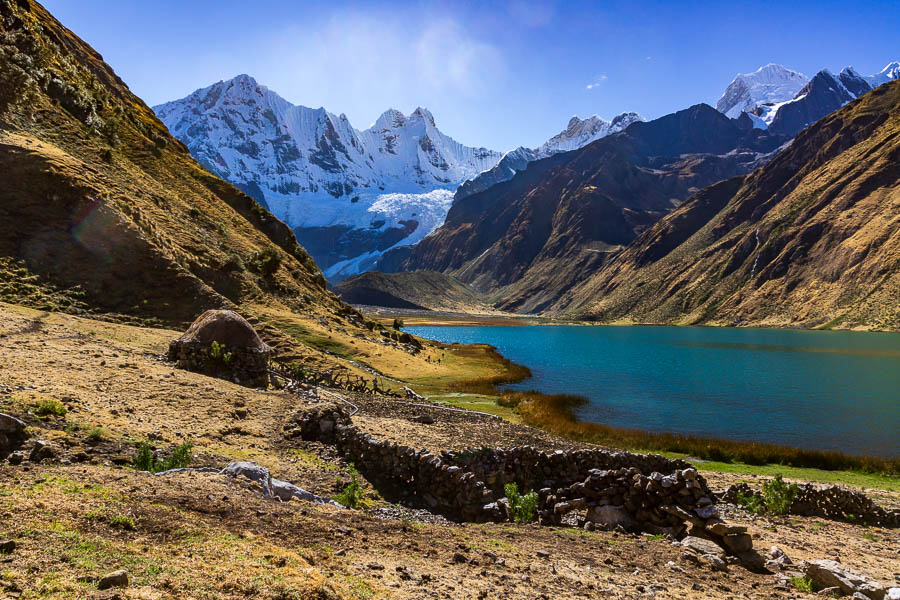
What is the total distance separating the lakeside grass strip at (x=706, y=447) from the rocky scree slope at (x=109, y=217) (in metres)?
24.9

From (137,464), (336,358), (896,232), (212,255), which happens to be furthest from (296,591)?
(896,232)

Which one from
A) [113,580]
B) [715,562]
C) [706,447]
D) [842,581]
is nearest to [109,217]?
[113,580]

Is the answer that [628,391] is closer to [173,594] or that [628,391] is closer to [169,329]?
[169,329]

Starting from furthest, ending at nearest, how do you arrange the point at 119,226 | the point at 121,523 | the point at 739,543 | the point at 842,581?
the point at 119,226
the point at 739,543
the point at 842,581
the point at 121,523

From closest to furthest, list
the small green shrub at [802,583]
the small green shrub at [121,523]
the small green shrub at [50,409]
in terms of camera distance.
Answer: the small green shrub at [121,523], the small green shrub at [802,583], the small green shrub at [50,409]

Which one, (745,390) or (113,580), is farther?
(745,390)

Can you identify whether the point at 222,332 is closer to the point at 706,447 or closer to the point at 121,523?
the point at 121,523

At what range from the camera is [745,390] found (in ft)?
179

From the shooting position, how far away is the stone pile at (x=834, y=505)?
59.6 feet

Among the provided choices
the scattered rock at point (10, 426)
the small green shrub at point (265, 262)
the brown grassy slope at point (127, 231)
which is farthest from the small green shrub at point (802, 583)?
the small green shrub at point (265, 262)

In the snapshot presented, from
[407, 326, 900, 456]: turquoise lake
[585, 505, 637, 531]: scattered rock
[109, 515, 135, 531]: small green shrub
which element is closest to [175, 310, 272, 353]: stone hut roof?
[109, 515, 135, 531]: small green shrub

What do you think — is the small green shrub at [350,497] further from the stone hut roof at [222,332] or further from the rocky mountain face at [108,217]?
the rocky mountain face at [108,217]

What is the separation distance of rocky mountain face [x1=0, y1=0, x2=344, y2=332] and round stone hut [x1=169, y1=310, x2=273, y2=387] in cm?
840

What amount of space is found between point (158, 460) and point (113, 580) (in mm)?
6799
